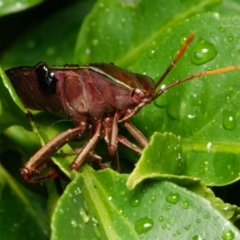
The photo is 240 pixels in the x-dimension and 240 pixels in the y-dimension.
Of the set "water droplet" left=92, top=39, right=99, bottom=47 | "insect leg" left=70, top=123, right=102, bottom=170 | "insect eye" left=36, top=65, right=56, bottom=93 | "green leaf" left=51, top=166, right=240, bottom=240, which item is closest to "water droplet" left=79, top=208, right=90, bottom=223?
"green leaf" left=51, top=166, right=240, bottom=240

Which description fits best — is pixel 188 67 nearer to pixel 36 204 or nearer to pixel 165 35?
pixel 165 35

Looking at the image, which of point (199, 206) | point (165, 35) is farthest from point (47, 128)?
point (199, 206)

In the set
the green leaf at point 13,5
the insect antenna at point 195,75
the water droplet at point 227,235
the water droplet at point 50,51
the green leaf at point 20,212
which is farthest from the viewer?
the water droplet at point 50,51

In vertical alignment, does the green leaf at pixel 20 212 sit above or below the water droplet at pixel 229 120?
below

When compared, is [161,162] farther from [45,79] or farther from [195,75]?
[45,79]

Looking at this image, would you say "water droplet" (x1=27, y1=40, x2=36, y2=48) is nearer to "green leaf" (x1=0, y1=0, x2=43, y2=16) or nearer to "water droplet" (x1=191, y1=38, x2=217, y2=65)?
"green leaf" (x1=0, y1=0, x2=43, y2=16)

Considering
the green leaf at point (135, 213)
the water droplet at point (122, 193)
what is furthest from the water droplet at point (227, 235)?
the water droplet at point (122, 193)

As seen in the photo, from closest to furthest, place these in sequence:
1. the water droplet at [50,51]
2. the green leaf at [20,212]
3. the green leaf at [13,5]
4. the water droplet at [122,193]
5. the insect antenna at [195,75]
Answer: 1. the water droplet at [122,193]
2. the insect antenna at [195,75]
3. the green leaf at [20,212]
4. the green leaf at [13,5]
5. the water droplet at [50,51]

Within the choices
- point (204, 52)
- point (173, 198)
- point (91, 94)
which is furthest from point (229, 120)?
point (91, 94)

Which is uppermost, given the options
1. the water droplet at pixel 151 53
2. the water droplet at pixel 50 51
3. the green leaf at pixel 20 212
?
the water droplet at pixel 151 53

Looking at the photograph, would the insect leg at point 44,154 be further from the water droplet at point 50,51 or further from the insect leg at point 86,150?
the water droplet at point 50,51
